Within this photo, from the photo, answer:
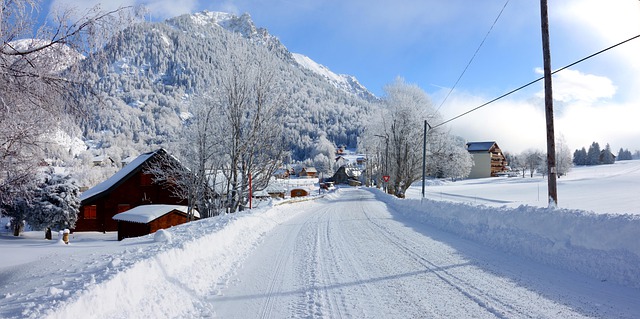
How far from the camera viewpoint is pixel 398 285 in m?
6.71

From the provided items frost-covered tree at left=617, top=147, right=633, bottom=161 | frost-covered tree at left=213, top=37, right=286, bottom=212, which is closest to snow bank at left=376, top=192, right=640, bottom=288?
frost-covered tree at left=213, top=37, right=286, bottom=212

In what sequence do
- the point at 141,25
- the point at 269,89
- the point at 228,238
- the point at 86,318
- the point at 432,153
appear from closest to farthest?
1. the point at 86,318
2. the point at 141,25
3. the point at 228,238
4. the point at 269,89
5. the point at 432,153

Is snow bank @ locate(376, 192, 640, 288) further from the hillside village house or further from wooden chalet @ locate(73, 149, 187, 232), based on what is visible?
the hillside village house

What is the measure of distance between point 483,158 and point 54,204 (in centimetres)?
8454

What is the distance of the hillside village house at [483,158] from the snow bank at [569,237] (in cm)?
8136

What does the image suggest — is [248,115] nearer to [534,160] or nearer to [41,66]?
[41,66]

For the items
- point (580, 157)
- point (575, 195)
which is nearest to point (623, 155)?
point (580, 157)

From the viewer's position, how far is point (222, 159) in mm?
24562

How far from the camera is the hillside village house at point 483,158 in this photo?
292ft

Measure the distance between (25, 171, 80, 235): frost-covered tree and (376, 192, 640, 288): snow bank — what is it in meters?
32.4

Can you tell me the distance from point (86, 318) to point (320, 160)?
178m

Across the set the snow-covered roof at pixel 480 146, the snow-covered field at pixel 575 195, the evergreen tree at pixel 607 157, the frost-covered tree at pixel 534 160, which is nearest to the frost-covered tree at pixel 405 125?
the snow-covered field at pixel 575 195

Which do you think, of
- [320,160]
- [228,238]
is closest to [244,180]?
[228,238]

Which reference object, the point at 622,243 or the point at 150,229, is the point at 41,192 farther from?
the point at 622,243
